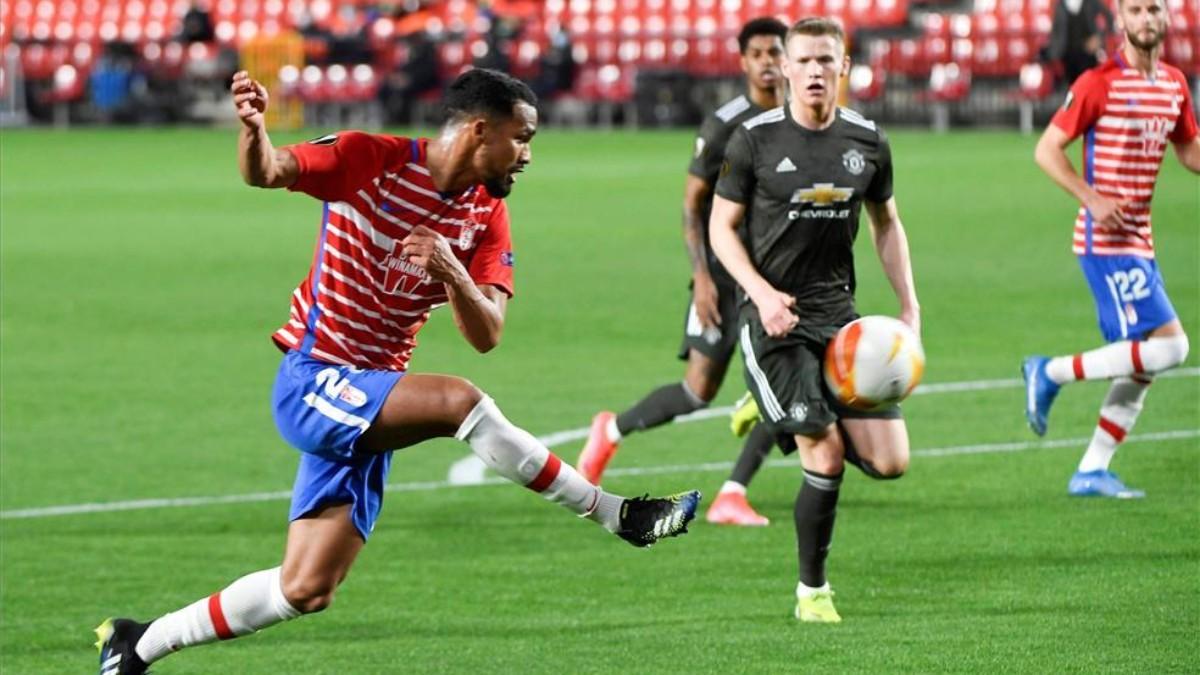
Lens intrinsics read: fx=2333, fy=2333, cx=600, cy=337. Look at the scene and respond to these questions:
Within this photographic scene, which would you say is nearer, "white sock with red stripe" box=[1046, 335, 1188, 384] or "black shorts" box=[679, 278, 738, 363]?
"black shorts" box=[679, 278, 738, 363]

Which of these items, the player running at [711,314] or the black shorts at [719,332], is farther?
the black shorts at [719,332]

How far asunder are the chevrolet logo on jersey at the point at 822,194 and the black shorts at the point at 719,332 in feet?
6.19

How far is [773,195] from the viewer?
26.9ft

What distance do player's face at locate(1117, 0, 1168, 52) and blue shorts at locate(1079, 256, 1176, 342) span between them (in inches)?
38.5

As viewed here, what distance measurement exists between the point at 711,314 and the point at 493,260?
119 inches

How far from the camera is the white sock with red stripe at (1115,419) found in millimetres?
10500

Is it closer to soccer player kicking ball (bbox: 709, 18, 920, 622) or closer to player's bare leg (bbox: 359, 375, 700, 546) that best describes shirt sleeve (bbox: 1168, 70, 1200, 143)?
soccer player kicking ball (bbox: 709, 18, 920, 622)

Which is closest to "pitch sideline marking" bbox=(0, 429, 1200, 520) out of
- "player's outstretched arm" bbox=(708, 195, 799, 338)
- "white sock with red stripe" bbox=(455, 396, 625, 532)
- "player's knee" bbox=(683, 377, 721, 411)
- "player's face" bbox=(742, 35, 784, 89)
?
"player's knee" bbox=(683, 377, 721, 411)

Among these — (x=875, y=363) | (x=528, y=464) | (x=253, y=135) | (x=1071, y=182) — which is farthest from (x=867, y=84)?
(x=253, y=135)

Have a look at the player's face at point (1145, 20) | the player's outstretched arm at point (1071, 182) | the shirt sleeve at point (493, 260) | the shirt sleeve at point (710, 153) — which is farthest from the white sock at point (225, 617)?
the player's face at point (1145, 20)

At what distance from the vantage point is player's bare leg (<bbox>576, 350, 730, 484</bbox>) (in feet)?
33.8

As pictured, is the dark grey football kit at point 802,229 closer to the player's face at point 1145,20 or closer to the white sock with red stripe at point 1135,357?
the player's face at point 1145,20

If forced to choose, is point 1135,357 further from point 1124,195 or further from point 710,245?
point 710,245

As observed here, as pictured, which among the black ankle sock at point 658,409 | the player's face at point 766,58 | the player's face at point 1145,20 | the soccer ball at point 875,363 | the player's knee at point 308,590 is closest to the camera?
the player's knee at point 308,590
